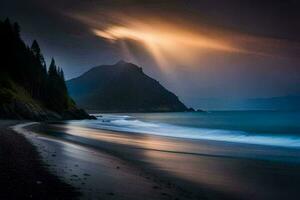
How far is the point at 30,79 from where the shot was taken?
4021 inches

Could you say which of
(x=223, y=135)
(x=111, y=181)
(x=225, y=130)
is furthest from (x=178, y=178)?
(x=225, y=130)

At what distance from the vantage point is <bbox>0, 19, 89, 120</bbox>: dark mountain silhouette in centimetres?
8789

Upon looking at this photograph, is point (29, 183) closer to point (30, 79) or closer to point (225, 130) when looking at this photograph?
point (225, 130)

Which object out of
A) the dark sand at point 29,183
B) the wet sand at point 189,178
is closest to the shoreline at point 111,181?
the wet sand at point 189,178

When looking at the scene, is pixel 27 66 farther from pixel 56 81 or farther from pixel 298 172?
pixel 298 172

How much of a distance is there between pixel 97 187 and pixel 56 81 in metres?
108

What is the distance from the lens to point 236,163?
20859 millimetres

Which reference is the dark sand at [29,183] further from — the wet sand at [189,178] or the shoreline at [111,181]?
the wet sand at [189,178]

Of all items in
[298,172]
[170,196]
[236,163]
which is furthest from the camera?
[236,163]

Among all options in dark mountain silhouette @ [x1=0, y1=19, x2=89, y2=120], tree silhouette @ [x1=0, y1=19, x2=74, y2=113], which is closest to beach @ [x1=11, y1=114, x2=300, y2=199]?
dark mountain silhouette @ [x1=0, y1=19, x2=89, y2=120]

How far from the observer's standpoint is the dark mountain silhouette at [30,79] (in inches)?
3460

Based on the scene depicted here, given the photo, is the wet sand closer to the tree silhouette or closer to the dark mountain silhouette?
the dark mountain silhouette

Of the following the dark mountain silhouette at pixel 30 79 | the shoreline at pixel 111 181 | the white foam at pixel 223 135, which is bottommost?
the shoreline at pixel 111 181

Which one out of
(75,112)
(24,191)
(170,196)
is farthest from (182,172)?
(75,112)
